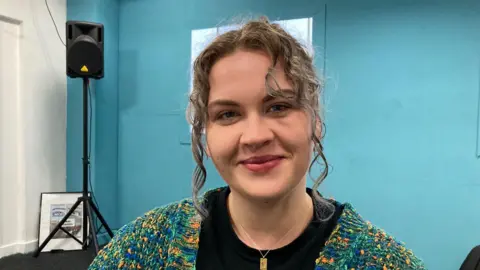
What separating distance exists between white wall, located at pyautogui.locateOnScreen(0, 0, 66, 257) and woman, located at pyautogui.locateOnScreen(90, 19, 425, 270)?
7.49 feet

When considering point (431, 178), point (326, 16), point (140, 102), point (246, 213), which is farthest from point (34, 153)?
point (431, 178)

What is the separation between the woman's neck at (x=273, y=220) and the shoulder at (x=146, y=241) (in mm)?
129

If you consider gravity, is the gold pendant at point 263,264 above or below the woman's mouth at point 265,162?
below

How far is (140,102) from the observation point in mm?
3033

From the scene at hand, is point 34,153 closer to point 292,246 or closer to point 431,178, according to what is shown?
point 292,246

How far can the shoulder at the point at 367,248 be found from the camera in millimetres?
752

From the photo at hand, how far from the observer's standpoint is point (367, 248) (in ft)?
2.52

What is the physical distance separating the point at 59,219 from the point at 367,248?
2618 millimetres

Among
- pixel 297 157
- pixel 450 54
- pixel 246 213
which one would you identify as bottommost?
pixel 246 213

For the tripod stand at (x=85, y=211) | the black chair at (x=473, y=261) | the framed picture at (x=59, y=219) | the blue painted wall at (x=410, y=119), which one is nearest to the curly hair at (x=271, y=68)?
the black chair at (x=473, y=261)

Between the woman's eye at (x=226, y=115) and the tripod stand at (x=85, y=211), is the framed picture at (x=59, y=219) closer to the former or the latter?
the tripod stand at (x=85, y=211)

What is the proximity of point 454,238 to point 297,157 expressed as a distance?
77.7 inches

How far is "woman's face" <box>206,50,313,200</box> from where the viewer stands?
72 cm

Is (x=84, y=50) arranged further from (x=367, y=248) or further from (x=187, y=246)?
(x=367, y=248)
